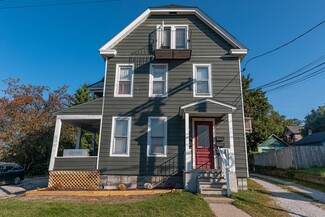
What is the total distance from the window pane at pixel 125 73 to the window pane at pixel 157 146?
3447mm

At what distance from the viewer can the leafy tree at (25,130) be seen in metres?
17.0

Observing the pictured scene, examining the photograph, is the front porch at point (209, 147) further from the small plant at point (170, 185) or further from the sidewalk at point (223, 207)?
the small plant at point (170, 185)

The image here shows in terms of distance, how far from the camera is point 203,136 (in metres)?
9.52

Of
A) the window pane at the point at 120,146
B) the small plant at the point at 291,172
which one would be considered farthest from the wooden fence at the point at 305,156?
the window pane at the point at 120,146

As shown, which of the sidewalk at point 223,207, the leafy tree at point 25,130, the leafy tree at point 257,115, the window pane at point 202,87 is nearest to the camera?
the sidewalk at point 223,207

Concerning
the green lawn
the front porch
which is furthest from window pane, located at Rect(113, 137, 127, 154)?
the green lawn

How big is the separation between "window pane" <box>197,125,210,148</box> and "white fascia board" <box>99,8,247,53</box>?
448 centimetres

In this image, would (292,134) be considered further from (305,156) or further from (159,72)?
(159,72)

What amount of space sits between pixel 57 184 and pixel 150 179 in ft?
13.2

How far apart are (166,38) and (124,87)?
343 cm

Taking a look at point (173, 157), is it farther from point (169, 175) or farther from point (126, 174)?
point (126, 174)

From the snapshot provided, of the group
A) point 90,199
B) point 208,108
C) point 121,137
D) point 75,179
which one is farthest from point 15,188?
point 208,108

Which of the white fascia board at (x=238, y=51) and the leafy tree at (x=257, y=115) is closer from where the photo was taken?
the white fascia board at (x=238, y=51)

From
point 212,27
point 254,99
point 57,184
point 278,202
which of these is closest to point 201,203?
point 278,202
